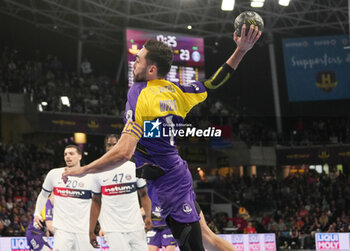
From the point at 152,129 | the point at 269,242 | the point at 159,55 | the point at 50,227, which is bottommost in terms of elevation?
the point at 269,242

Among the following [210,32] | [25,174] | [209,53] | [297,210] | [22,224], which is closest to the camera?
[22,224]

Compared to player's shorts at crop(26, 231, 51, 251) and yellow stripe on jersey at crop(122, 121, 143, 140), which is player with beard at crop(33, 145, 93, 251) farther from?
yellow stripe on jersey at crop(122, 121, 143, 140)

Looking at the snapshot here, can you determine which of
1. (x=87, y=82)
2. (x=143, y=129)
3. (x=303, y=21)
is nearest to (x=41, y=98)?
(x=87, y=82)

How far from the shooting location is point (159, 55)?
14.1 feet

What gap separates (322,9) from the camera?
1167 inches

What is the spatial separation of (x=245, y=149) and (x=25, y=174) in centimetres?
1156

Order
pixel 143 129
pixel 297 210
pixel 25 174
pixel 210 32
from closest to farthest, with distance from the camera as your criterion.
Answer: pixel 143 129, pixel 25 174, pixel 297 210, pixel 210 32

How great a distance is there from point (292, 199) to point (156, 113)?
2243cm

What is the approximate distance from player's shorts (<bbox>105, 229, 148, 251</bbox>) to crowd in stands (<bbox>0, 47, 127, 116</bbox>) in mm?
18516

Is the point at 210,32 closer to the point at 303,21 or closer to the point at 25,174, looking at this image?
the point at 303,21

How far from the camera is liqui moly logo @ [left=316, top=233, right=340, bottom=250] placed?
15.1 m

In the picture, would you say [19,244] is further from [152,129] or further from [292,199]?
[292,199]

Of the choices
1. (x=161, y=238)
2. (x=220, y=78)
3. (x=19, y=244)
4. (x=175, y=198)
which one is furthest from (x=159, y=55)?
(x=19, y=244)

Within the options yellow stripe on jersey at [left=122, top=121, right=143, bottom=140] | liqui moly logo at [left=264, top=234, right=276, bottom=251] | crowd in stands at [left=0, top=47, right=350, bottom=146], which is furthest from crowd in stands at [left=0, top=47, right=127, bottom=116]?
yellow stripe on jersey at [left=122, top=121, right=143, bottom=140]
